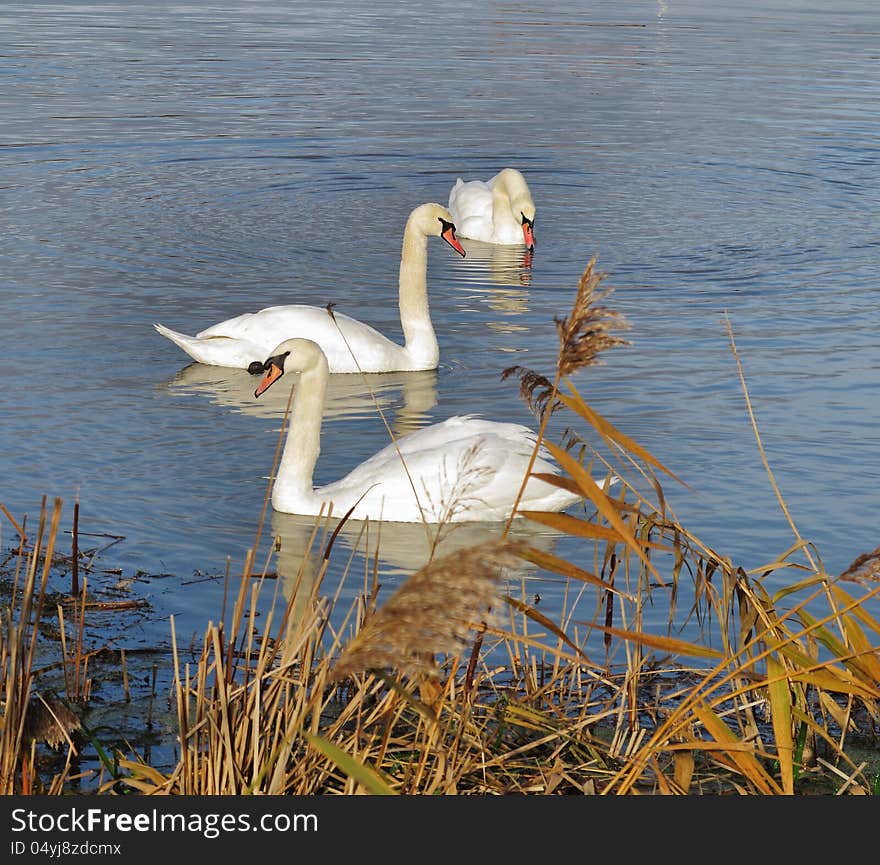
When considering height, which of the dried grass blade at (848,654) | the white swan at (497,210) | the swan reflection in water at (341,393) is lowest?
the dried grass blade at (848,654)

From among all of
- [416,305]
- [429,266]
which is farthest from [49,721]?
[429,266]

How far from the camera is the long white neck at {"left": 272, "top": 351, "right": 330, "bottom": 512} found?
746cm

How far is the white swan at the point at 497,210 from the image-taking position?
1405 cm

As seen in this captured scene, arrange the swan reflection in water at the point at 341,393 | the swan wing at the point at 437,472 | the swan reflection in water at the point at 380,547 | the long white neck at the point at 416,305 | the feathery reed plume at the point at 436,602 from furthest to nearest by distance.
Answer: the long white neck at the point at 416,305 < the swan reflection in water at the point at 341,393 < the swan wing at the point at 437,472 < the swan reflection in water at the point at 380,547 < the feathery reed plume at the point at 436,602

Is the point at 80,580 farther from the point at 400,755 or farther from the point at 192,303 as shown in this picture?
the point at 192,303

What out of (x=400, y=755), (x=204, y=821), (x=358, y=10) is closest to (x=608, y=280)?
(x=400, y=755)

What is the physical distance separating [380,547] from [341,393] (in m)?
2.76

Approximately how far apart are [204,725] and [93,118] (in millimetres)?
16675

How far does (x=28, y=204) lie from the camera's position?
14641mm

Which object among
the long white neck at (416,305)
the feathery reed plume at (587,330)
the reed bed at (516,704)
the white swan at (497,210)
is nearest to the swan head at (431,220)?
the long white neck at (416,305)

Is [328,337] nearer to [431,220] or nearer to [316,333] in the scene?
[316,333]

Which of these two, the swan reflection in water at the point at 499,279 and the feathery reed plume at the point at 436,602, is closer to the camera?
the feathery reed plume at the point at 436,602

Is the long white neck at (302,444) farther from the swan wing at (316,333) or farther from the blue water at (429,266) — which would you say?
the swan wing at (316,333)

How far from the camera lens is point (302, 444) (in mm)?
7496
